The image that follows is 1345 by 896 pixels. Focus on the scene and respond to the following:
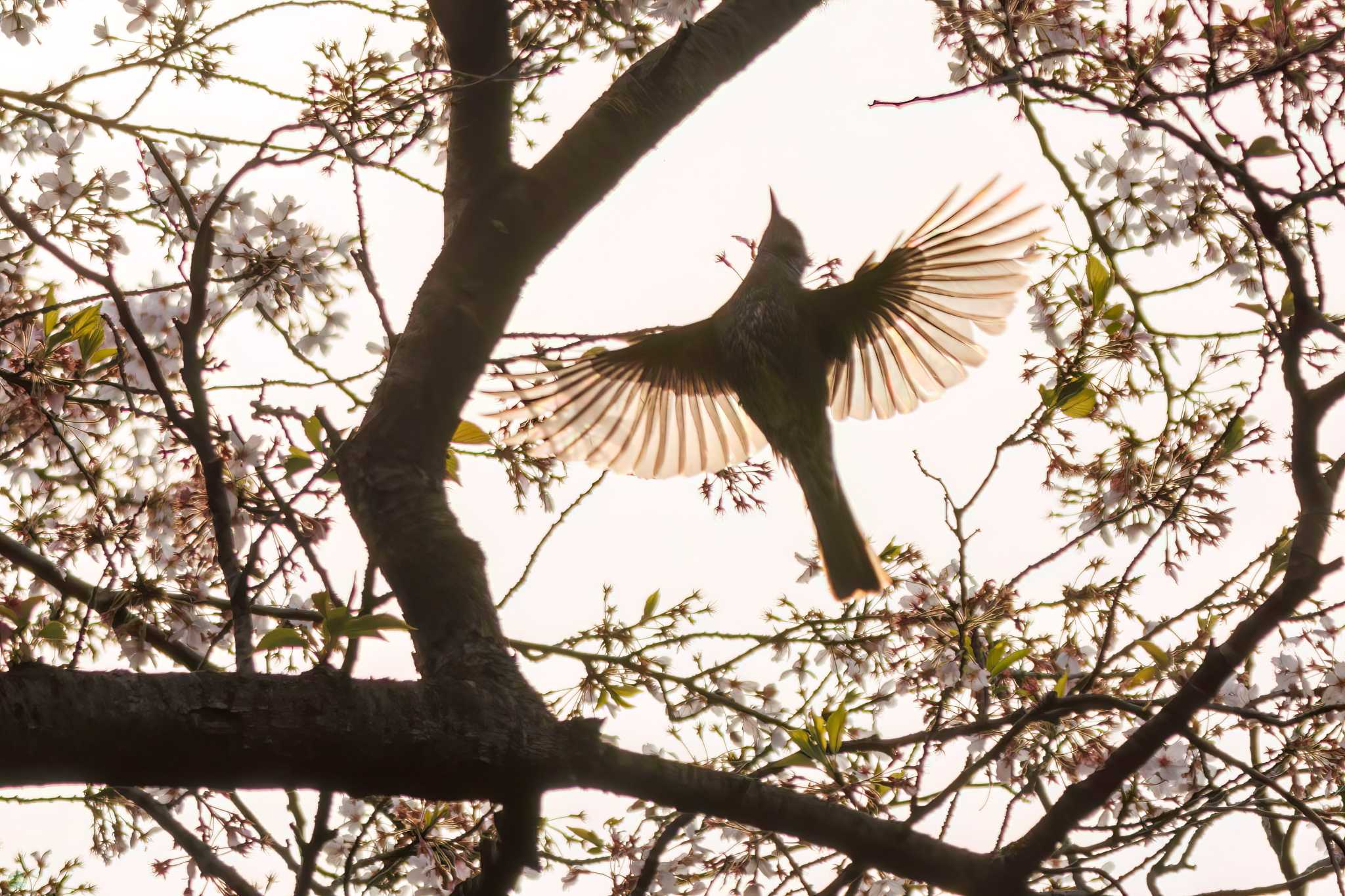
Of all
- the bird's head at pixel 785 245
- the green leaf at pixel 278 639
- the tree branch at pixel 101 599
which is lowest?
the green leaf at pixel 278 639

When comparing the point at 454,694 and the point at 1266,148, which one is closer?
the point at 454,694

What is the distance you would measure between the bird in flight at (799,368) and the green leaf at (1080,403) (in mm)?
588

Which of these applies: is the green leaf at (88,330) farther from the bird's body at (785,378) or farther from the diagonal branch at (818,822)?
the bird's body at (785,378)

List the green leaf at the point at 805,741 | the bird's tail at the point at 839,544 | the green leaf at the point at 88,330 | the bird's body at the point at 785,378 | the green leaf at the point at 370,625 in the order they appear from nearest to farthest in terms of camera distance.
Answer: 1. the green leaf at the point at 370,625
2. the green leaf at the point at 805,741
3. the green leaf at the point at 88,330
4. the bird's tail at the point at 839,544
5. the bird's body at the point at 785,378

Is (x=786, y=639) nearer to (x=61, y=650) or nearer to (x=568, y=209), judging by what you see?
(x=568, y=209)

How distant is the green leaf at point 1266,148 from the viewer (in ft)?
6.90

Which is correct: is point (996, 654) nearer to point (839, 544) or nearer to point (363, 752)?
point (839, 544)

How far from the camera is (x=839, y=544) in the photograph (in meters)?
3.24

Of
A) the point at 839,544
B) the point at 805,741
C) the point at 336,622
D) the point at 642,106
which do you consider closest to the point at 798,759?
the point at 805,741

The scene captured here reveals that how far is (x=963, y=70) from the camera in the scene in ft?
9.77

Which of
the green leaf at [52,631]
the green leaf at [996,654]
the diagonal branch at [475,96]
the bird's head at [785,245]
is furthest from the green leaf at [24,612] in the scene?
the bird's head at [785,245]

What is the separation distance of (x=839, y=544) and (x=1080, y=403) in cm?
79

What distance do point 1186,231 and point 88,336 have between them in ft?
8.87

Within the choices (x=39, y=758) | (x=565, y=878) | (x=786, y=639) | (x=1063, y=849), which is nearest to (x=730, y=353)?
(x=786, y=639)
